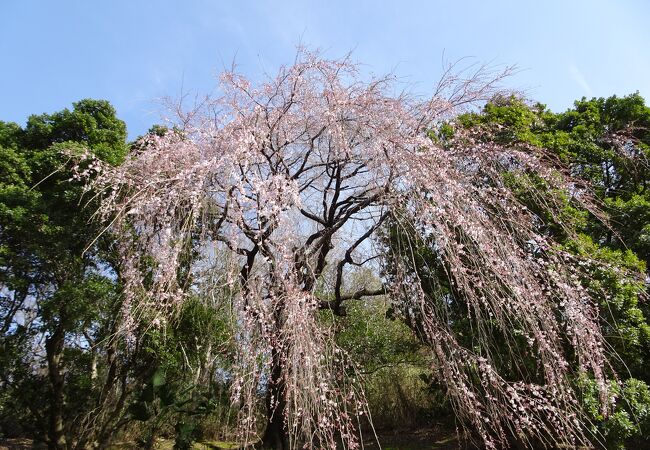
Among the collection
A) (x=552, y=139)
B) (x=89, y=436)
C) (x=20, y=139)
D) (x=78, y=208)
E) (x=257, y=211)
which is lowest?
(x=89, y=436)

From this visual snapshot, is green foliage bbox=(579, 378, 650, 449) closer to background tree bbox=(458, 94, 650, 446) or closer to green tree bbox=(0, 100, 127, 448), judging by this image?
background tree bbox=(458, 94, 650, 446)

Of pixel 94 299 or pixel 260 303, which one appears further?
pixel 94 299

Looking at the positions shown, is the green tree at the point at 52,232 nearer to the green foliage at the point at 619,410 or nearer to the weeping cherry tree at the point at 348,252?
the weeping cherry tree at the point at 348,252

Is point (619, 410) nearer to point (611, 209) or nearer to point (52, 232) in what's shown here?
point (611, 209)

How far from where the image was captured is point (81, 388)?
5191 millimetres

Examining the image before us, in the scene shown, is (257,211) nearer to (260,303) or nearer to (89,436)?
(260,303)

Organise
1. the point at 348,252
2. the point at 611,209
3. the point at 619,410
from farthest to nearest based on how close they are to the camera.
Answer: the point at 611,209, the point at 348,252, the point at 619,410

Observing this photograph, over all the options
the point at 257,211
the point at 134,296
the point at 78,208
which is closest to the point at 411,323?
the point at 257,211

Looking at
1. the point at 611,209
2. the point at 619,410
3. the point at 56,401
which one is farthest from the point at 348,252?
the point at 56,401

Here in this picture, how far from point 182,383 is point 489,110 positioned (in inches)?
186

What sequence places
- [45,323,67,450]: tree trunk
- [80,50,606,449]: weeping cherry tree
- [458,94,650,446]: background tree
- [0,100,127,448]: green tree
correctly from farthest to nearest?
[45,323,67,450]: tree trunk → [0,100,127,448]: green tree → [458,94,650,446]: background tree → [80,50,606,449]: weeping cherry tree

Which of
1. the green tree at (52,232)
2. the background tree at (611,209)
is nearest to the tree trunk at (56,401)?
the green tree at (52,232)

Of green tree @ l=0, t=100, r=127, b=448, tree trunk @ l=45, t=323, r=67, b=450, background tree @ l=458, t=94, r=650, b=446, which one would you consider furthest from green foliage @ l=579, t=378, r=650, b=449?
tree trunk @ l=45, t=323, r=67, b=450

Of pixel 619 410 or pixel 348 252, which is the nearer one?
pixel 619 410
